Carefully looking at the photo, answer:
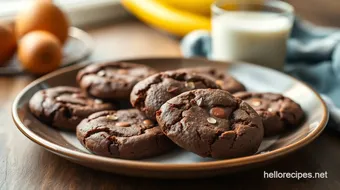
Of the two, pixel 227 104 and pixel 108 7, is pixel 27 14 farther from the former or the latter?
pixel 227 104

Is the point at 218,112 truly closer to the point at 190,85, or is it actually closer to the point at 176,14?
the point at 190,85

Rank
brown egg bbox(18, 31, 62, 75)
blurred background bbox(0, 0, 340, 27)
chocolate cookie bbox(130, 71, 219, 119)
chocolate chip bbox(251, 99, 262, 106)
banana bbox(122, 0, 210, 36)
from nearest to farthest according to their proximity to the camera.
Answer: chocolate cookie bbox(130, 71, 219, 119)
chocolate chip bbox(251, 99, 262, 106)
brown egg bbox(18, 31, 62, 75)
banana bbox(122, 0, 210, 36)
blurred background bbox(0, 0, 340, 27)

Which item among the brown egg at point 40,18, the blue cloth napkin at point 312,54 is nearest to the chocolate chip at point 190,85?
the blue cloth napkin at point 312,54

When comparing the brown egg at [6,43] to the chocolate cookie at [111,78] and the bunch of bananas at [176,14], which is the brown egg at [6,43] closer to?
the chocolate cookie at [111,78]

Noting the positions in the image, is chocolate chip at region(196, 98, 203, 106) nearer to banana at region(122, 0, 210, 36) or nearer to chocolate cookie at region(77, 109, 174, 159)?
chocolate cookie at region(77, 109, 174, 159)

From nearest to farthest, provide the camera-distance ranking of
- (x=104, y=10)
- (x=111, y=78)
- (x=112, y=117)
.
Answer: (x=112, y=117) → (x=111, y=78) → (x=104, y=10)

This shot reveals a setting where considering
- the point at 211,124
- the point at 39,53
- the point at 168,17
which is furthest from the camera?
the point at 168,17

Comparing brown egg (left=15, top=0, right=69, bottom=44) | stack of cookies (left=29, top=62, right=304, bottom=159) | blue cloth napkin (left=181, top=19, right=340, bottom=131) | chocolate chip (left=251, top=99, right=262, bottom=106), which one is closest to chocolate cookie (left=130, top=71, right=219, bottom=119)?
stack of cookies (left=29, top=62, right=304, bottom=159)

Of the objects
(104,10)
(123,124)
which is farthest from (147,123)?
(104,10)
